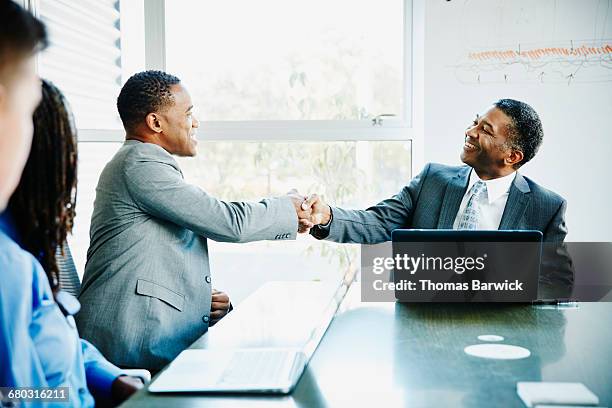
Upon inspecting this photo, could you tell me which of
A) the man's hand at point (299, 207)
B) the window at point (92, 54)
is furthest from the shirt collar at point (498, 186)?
the window at point (92, 54)

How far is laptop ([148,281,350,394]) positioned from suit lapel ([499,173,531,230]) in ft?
3.75

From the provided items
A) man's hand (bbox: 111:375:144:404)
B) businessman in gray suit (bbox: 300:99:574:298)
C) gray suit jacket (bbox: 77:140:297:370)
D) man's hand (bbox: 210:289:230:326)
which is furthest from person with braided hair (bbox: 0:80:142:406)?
businessman in gray suit (bbox: 300:99:574:298)

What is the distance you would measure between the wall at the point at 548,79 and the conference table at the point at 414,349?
129 centimetres

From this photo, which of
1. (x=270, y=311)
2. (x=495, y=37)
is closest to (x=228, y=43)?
(x=495, y=37)

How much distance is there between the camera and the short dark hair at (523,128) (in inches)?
102

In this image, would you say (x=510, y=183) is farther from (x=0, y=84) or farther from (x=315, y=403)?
(x=0, y=84)

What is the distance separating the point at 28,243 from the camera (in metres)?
1.20

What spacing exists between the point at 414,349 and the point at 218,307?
1071mm

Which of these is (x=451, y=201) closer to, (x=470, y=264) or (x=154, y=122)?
(x=470, y=264)

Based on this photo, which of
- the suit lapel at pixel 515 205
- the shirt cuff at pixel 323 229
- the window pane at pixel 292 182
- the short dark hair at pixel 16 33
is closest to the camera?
the short dark hair at pixel 16 33

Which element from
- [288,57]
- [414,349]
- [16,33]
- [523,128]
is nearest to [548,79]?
[523,128]

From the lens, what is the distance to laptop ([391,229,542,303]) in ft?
6.01

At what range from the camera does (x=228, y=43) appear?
3.50 meters

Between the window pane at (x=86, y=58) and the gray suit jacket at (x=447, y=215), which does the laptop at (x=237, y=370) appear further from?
the window pane at (x=86, y=58)
